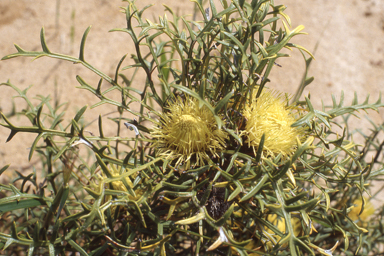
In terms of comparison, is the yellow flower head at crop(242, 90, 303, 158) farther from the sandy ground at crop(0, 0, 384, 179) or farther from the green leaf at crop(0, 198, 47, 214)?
the sandy ground at crop(0, 0, 384, 179)

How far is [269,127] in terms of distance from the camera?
603 mm

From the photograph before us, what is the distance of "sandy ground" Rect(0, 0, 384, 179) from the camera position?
158 cm

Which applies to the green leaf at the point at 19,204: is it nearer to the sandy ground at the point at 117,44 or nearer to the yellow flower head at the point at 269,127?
the yellow flower head at the point at 269,127

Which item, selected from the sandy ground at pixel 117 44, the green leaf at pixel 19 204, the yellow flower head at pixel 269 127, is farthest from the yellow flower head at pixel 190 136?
the sandy ground at pixel 117 44

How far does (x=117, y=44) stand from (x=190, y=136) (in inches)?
49.9

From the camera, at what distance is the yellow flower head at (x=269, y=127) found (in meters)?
0.60

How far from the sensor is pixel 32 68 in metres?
1.59

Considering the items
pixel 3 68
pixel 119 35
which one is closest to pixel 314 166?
pixel 119 35

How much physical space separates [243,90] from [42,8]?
151 centimetres

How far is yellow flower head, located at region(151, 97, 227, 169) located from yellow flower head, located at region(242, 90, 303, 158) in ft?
0.19

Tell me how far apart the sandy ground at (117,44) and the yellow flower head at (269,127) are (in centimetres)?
105

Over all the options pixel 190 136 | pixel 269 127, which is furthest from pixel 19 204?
pixel 269 127

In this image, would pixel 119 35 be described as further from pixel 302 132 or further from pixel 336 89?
pixel 302 132

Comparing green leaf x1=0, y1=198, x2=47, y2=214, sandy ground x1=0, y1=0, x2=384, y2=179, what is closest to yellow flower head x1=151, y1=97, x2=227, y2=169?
green leaf x1=0, y1=198, x2=47, y2=214
